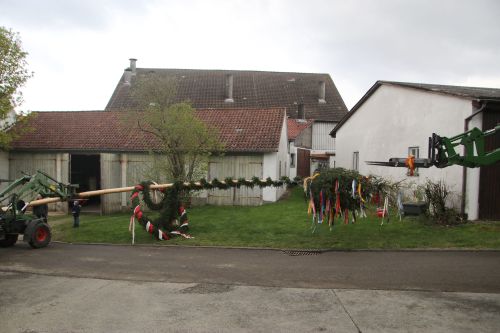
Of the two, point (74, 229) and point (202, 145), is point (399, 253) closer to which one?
point (202, 145)

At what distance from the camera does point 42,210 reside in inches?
553

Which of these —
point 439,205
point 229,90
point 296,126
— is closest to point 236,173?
point 439,205

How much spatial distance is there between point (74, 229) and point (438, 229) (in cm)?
1215

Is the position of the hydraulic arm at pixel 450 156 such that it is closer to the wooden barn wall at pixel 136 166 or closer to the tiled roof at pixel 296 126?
the wooden barn wall at pixel 136 166

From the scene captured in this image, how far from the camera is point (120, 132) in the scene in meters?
22.3

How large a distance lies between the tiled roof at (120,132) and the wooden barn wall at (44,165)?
1.52 ft

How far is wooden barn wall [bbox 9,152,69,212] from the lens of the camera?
842 inches

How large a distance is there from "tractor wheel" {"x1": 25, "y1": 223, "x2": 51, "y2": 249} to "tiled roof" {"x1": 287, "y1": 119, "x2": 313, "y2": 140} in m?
20.0

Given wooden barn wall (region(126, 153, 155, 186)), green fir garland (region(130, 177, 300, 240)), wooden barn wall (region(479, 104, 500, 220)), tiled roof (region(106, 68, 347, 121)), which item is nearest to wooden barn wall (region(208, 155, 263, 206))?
wooden barn wall (region(126, 153, 155, 186))

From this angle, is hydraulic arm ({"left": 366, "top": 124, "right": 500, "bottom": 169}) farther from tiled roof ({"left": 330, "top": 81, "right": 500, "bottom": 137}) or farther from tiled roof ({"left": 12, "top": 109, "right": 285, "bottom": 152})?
tiled roof ({"left": 12, "top": 109, "right": 285, "bottom": 152})

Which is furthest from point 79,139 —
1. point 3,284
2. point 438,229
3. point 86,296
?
point 438,229

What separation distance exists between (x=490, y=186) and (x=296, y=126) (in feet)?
76.8

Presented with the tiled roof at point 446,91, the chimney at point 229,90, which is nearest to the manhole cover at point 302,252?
the tiled roof at point 446,91

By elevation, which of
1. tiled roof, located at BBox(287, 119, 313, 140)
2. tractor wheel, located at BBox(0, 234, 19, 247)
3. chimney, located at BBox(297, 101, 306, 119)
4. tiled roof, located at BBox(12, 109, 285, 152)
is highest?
chimney, located at BBox(297, 101, 306, 119)
